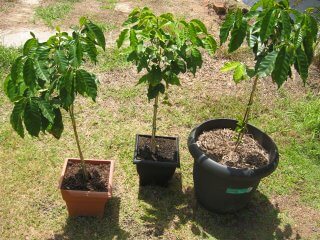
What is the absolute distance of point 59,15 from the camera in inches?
243

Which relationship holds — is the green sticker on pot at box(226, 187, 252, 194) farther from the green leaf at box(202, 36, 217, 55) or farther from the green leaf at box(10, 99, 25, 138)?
the green leaf at box(10, 99, 25, 138)

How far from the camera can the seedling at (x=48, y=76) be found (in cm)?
238

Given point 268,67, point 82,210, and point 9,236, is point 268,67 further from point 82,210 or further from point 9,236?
point 9,236

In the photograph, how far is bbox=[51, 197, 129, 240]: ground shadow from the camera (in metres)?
3.16

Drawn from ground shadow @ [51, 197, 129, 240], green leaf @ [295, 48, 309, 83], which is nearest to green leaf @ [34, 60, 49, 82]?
ground shadow @ [51, 197, 129, 240]

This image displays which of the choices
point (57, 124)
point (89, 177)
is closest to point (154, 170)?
point (89, 177)

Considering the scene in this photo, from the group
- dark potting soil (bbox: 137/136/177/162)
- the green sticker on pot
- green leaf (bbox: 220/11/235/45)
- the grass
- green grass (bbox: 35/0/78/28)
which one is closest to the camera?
green leaf (bbox: 220/11/235/45)

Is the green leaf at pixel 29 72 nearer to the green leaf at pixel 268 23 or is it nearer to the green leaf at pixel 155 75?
the green leaf at pixel 155 75

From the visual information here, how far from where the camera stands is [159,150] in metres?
3.52

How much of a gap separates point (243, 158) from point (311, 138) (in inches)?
57.6

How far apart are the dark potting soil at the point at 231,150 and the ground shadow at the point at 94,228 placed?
95 centimetres

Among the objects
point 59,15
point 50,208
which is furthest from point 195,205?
point 59,15

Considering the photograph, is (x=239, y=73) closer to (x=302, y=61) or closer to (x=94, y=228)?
(x=302, y=61)

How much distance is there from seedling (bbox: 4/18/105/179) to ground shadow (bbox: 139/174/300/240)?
4.21 ft
